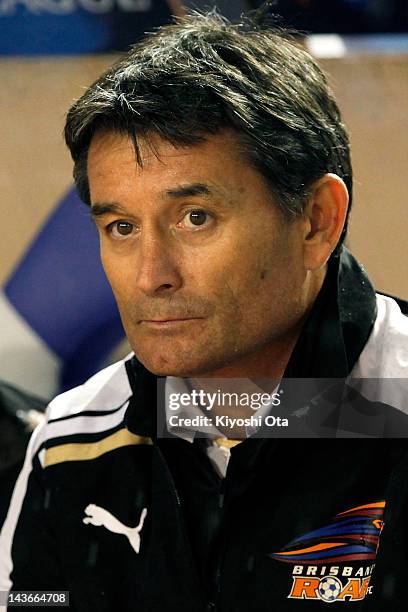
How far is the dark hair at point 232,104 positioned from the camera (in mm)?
1481

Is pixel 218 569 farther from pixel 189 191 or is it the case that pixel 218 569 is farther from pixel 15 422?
pixel 15 422

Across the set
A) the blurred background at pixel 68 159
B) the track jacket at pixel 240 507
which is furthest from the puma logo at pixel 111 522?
the blurred background at pixel 68 159

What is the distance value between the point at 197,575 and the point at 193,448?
0.65 feet

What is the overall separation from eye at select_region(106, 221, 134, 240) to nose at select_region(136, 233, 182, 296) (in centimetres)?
6

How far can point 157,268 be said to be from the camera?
145 cm

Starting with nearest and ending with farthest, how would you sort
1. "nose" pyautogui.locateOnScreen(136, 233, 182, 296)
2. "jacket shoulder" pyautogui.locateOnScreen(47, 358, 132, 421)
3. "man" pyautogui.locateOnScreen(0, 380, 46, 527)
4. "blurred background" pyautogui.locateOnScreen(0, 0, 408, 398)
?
1. "nose" pyautogui.locateOnScreen(136, 233, 182, 296)
2. "jacket shoulder" pyautogui.locateOnScreen(47, 358, 132, 421)
3. "man" pyautogui.locateOnScreen(0, 380, 46, 527)
4. "blurred background" pyautogui.locateOnScreen(0, 0, 408, 398)

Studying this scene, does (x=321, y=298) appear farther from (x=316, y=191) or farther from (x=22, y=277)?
(x=22, y=277)

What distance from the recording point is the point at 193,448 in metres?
1.61

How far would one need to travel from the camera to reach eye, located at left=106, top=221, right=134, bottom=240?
1.52 meters

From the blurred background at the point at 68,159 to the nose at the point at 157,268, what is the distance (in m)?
1.46

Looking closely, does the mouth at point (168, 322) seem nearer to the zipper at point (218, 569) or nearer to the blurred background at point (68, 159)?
the zipper at point (218, 569)

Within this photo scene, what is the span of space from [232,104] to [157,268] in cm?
26

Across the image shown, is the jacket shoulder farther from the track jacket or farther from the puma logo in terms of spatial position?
the puma logo

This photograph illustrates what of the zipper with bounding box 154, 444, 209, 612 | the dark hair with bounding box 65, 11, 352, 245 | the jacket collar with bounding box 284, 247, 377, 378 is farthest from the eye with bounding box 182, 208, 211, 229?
the zipper with bounding box 154, 444, 209, 612
